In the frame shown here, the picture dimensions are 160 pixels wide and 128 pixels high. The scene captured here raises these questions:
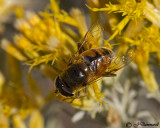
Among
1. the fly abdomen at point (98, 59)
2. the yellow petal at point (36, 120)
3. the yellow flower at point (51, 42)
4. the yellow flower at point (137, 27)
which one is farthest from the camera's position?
the yellow petal at point (36, 120)

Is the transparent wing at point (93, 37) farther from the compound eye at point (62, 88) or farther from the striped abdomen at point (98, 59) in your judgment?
the compound eye at point (62, 88)

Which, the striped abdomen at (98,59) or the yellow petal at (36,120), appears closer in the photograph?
the striped abdomen at (98,59)

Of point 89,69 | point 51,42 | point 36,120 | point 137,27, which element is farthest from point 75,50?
point 36,120

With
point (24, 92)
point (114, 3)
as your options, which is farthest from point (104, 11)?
point (24, 92)

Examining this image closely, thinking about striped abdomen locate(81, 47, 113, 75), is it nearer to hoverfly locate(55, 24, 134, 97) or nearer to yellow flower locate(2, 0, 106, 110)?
hoverfly locate(55, 24, 134, 97)

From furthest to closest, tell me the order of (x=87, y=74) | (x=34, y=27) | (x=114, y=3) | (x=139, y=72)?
(x=34, y=27), (x=139, y=72), (x=114, y=3), (x=87, y=74)

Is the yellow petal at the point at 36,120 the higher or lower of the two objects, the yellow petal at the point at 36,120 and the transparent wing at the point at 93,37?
the lower

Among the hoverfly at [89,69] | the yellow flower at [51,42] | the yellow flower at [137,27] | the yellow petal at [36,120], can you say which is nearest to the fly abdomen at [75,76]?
the hoverfly at [89,69]

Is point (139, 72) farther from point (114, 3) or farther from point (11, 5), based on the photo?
point (11, 5)

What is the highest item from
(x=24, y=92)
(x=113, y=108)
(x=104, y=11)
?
(x=104, y=11)
